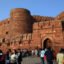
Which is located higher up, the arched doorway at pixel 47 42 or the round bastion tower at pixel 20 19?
the round bastion tower at pixel 20 19

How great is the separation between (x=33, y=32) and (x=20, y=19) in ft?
19.2

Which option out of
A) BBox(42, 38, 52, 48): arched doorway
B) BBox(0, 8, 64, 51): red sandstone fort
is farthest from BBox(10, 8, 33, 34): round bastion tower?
BBox(42, 38, 52, 48): arched doorway

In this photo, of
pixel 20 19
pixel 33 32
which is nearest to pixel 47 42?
pixel 33 32

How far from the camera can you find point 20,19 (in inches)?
1663

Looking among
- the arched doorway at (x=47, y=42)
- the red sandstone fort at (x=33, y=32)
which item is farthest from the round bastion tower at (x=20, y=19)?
the arched doorway at (x=47, y=42)

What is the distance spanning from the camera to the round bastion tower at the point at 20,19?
42.1 m

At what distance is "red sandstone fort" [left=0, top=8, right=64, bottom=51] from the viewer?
35000mm

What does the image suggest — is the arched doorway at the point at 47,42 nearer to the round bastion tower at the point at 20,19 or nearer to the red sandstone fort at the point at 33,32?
the red sandstone fort at the point at 33,32

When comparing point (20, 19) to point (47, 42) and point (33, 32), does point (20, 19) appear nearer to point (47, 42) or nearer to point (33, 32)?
point (33, 32)

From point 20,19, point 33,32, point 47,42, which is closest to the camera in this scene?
point 47,42

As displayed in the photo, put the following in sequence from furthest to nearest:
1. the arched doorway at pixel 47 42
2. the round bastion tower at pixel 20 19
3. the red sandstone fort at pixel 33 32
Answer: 1. the round bastion tower at pixel 20 19
2. the arched doorway at pixel 47 42
3. the red sandstone fort at pixel 33 32

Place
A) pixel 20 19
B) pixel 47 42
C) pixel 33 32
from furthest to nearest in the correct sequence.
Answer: pixel 20 19 < pixel 33 32 < pixel 47 42

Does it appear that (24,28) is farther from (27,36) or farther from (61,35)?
(61,35)

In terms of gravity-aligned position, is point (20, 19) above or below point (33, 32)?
above
